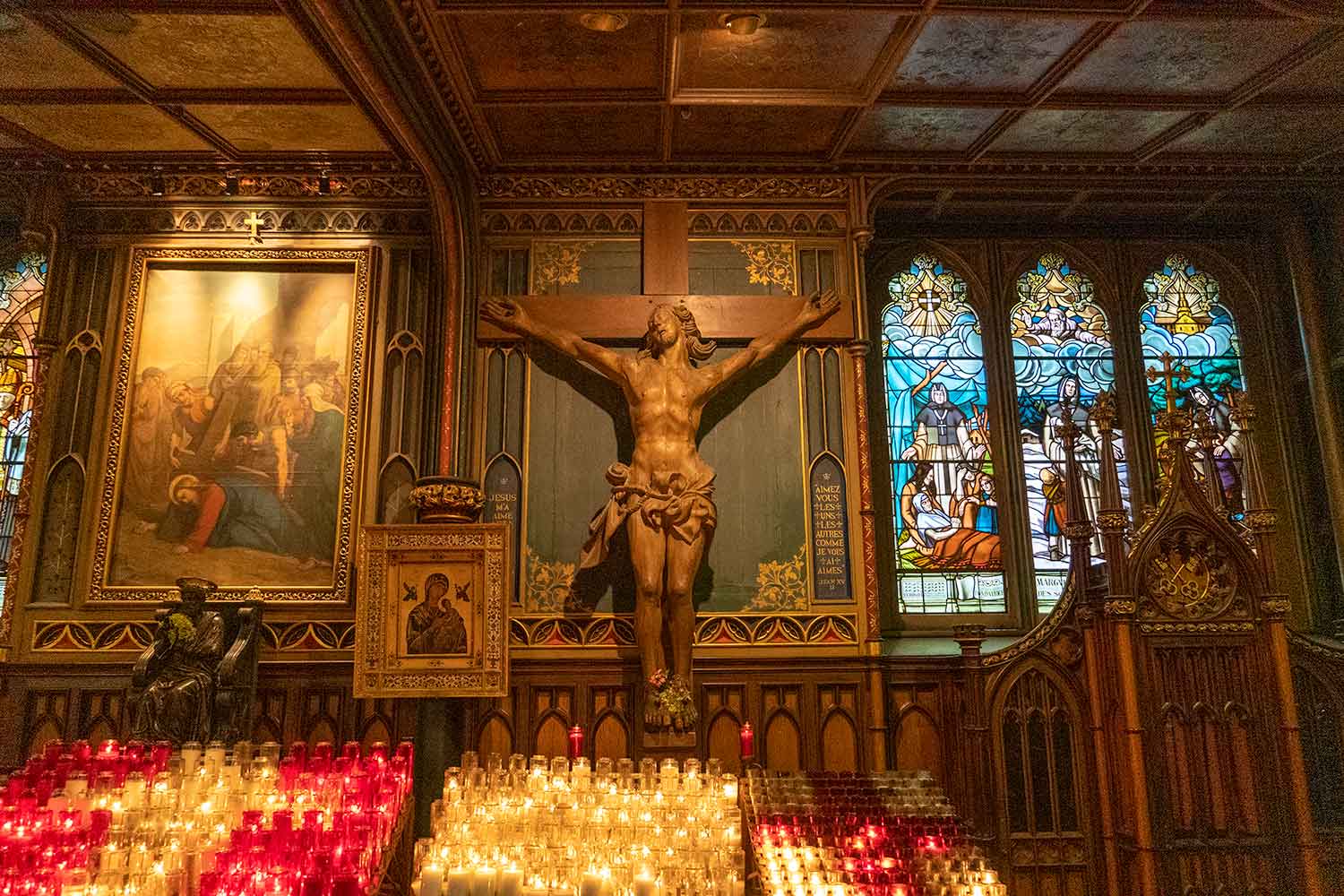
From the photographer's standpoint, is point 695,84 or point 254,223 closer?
point 695,84

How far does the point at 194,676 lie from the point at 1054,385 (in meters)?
7.36

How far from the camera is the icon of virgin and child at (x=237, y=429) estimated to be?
7.58m

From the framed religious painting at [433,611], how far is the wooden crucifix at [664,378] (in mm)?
841

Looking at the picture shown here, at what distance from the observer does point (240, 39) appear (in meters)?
6.37

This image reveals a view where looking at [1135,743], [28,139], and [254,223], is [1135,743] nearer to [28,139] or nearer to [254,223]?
[254,223]

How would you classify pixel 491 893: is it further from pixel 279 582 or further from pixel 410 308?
pixel 410 308

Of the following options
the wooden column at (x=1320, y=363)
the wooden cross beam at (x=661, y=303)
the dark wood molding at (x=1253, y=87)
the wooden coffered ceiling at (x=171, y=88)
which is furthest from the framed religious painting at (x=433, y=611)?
the wooden column at (x=1320, y=363)

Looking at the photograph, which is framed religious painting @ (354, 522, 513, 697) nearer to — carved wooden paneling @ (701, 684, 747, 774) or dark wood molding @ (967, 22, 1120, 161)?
carved wooden paneling @ (701, 684, 747, 774)

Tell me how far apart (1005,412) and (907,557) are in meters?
1.59

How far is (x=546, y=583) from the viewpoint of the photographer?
7.47 m

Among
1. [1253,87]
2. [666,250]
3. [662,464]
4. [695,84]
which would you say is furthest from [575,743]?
[1253,87]

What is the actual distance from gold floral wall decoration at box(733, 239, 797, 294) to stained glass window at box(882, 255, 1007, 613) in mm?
1332

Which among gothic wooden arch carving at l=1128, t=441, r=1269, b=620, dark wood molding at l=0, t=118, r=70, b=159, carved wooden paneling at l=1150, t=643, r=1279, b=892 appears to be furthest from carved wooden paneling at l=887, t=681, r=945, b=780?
dark wood molding at l=0, t=118, r=70, b=159

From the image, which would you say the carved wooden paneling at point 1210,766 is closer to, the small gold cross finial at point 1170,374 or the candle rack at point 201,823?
the small gold cross finial at point 1170,374
